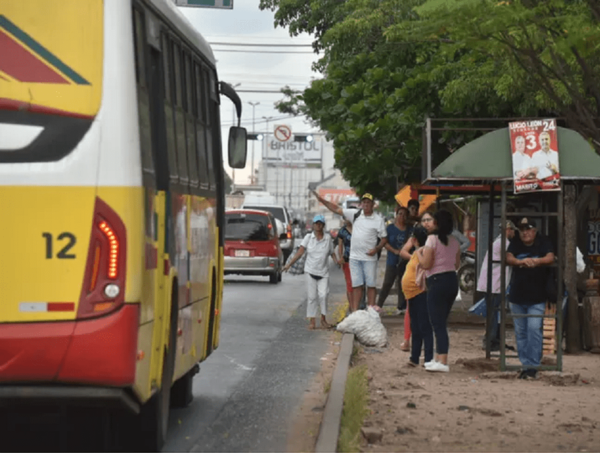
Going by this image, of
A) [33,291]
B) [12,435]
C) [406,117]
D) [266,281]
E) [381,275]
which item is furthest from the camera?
[381,275]

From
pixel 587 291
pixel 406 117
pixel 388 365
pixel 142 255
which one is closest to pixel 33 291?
pixel 142 255

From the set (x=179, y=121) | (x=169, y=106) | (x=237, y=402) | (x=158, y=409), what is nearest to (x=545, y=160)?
(x=237, y=402)

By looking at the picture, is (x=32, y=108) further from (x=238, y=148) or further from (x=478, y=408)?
(x=478, y=408)

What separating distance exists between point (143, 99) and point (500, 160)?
22.7 ft

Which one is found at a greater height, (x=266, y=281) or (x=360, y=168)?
(x=360, y=168)

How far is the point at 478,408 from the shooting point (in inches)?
460

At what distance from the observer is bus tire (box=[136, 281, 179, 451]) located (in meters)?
8.66

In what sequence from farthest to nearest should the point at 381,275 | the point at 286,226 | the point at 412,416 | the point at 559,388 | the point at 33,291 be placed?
the point at 286,226 < the point at 381,275 < the point at 559,388 < the point at 412,416 < the point at 33,291

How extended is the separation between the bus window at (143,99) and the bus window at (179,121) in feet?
4.05

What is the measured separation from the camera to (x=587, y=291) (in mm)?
18359

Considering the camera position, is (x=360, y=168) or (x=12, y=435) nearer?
(x=12, y=435)

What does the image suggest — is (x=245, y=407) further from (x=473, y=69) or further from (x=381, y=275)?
(x=381, y=275)

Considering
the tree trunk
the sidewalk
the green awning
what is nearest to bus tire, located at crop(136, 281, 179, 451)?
the sidewalk

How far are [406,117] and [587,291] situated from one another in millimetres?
4887
